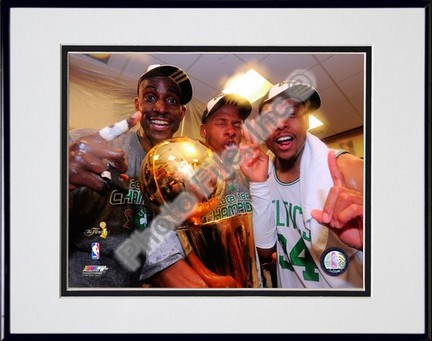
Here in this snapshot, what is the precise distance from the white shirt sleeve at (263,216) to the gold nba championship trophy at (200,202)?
0.03m

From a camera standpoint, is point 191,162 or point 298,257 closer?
point 191,162

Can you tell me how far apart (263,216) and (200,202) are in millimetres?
314

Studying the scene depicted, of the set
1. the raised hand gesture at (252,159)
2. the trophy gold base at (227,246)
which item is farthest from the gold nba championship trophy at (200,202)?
the raised hand gesture at (252,159)

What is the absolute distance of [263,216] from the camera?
124 cm

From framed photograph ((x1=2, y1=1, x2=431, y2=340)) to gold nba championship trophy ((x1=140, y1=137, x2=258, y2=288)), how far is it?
132 millimetres

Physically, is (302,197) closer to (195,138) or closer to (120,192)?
(195,138)

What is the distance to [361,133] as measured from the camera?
1204 mm

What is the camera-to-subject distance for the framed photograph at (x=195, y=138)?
119cm

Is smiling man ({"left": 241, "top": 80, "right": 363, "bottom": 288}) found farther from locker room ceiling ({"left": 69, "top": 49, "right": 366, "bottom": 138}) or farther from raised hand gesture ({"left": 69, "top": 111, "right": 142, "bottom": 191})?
raised hand gesture ({"left": 69, "top": 111, "right": 142, "bottom": 191})

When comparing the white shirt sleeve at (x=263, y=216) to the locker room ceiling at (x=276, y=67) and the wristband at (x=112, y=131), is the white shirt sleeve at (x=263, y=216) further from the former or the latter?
the wristband at (x=112, y=131)

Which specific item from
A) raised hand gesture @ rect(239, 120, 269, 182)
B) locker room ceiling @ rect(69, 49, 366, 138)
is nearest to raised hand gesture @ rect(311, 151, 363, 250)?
locker room ceiling @ rect(69, 49, 366, 138)

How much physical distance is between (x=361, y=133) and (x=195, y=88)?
0.79m

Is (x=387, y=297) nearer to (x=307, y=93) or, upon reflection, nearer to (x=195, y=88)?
(x=307, y=93)

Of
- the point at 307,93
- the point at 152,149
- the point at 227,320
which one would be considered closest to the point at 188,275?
the point at 227,320
